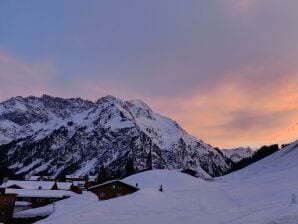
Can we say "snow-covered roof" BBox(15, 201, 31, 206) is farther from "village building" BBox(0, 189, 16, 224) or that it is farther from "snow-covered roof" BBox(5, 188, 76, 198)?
"village building" BBox(0, 189, 16, 224)

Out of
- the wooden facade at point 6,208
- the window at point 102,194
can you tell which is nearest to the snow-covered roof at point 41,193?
the wooden facade at point 6,208

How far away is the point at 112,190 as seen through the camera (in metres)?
94.8

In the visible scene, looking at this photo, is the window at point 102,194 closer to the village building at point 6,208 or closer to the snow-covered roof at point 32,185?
the village building at point 6,208

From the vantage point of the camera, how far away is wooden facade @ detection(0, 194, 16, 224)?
313 feet

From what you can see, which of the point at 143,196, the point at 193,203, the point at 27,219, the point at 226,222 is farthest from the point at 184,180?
the point at 226,222

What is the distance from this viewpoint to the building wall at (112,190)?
9438 centimetres

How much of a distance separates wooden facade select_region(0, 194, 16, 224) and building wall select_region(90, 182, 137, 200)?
18.5 metres

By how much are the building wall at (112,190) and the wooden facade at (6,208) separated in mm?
18462

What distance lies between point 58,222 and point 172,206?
39.5 feet

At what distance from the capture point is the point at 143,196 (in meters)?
58.3

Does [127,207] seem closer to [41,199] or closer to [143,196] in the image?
[143,196]

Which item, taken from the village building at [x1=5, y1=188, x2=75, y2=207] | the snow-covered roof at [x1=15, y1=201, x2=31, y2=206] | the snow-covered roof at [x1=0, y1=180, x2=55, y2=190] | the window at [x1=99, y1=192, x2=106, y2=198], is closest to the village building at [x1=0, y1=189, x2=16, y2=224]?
the window at [x1=99, y1=192, x2=106, y2=198]

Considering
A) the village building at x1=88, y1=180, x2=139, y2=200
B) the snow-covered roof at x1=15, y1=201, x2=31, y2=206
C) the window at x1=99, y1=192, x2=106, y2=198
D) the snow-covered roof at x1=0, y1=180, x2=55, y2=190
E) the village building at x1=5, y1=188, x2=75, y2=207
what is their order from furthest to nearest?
the snow-covered roof at x1=0, y1=180, x2=55, y2=190 < the village building at x1=5, y1=188, x2=75, y2=207 < the snow-covered roof at x1=15, y1=201, x2=31, y2=206 < the village building at x1=88, y1=180, x2=139, y2=200 < the window at x1=99, y1=192, x2=106, y2=198

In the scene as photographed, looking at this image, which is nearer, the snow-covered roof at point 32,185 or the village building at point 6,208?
the village building at point 6,208
